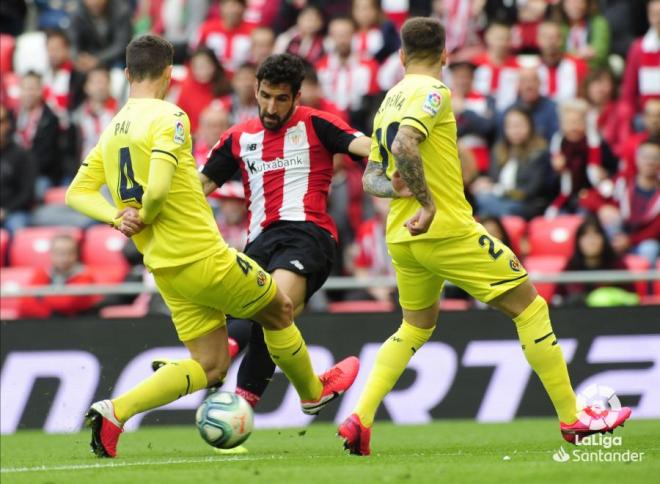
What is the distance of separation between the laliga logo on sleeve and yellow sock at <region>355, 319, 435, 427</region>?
3.39 ft

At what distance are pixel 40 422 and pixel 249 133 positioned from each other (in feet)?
14.4

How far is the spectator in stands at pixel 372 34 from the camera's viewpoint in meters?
15.9

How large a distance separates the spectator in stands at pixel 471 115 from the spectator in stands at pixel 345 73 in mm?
938

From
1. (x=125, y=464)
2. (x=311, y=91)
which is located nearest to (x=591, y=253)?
(x=311, y=91)

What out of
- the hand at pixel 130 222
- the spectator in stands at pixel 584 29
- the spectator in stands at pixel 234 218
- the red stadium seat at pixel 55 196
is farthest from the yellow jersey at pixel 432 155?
the spectator in stands at pixel 584 29

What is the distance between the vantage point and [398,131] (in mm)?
7879

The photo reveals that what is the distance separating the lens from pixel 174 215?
8.00m

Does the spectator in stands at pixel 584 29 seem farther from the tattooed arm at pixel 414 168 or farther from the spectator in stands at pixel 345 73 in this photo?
the tattooed arm at pixel 414 168

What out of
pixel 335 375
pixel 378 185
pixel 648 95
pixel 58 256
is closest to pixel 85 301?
pixel 58 256

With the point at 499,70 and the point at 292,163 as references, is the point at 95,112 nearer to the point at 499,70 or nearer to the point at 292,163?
the point at 499,70

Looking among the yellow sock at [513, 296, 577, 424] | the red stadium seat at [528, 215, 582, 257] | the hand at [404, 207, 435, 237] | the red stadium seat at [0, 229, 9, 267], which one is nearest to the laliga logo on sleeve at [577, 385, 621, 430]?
the yellow sock at [513, 296, 577, 424]

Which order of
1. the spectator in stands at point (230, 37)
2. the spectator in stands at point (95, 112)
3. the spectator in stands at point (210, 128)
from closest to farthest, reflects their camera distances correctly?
the spectator in stands at point (210, 128)
the spectator in stands at point (95, 112)
the spectator in stands at point (230, 37)

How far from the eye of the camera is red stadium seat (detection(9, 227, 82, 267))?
14.3m

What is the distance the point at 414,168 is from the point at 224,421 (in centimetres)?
178
